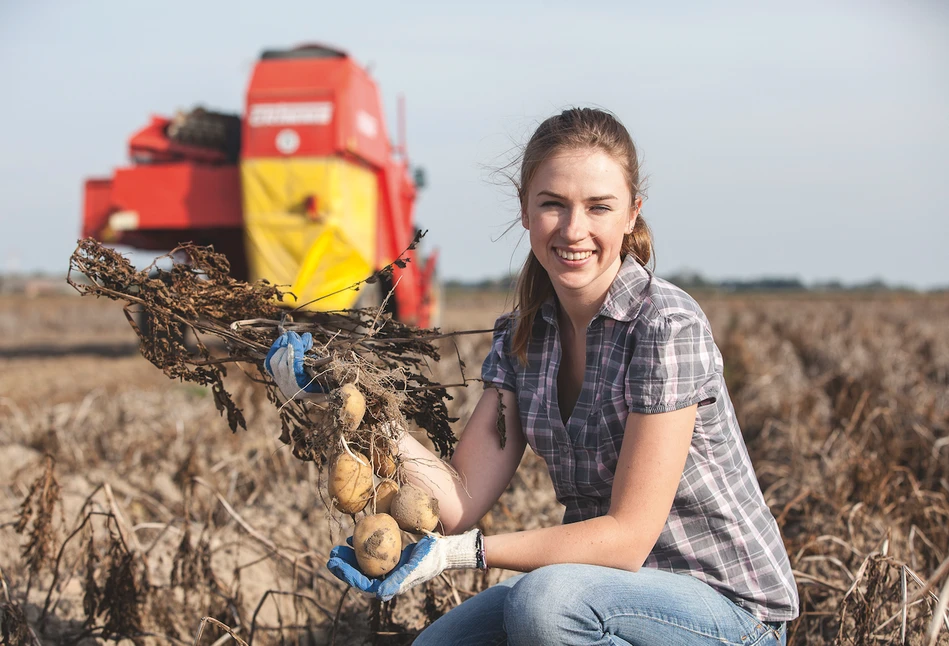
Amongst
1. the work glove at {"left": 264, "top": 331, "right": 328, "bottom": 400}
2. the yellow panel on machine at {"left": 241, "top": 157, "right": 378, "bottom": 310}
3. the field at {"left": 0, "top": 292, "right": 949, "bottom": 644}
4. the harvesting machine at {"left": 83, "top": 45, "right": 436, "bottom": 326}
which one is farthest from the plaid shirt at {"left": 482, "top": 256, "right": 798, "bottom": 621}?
the yellow panel on machine at {"left": 241, "top": 157, "right": 378, "bottom": 310}

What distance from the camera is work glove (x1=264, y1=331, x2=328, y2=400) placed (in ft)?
6.16

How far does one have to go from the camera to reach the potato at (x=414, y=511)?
184 centimetres

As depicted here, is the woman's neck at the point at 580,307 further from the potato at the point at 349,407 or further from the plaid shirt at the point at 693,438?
the potato at the point at 349,407

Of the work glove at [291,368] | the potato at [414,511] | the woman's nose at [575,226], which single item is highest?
the woman's nose at [575,226]

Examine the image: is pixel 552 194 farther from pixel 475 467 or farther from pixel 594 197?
pixel 475 467

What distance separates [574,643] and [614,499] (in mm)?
303

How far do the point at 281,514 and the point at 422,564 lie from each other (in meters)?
1.97

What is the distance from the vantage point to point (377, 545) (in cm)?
175

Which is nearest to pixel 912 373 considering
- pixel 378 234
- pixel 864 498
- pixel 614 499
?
pixel 864 498

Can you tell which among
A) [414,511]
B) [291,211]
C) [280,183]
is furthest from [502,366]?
[280,183]

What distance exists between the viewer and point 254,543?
3.24 m

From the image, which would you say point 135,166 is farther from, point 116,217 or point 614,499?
point 614,499

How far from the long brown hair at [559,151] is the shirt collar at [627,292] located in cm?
11

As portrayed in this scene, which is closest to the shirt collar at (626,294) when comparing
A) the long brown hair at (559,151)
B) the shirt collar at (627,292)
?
the shirt collar at (627,292)
